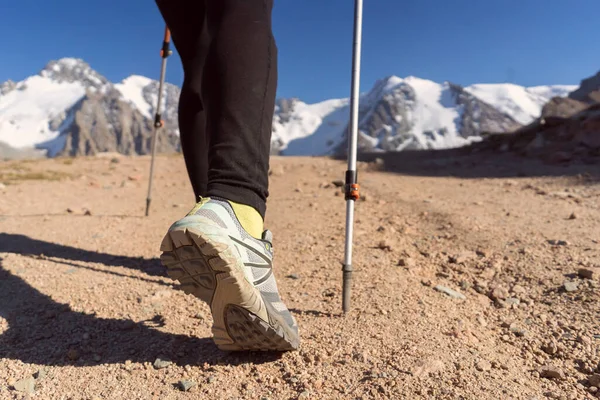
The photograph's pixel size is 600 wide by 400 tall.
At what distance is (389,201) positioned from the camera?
3.53 metres

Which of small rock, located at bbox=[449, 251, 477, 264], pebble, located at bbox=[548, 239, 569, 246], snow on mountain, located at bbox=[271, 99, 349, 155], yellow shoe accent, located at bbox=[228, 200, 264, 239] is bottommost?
small rock, located at bbox=[449, 251, 477, 264]

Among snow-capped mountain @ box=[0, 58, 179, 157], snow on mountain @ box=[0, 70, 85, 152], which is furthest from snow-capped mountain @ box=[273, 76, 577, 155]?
snow on mountain @ box=[0, 70, 85, 152]

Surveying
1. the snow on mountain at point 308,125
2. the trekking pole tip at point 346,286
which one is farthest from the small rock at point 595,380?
the snow on mountain at point 308,125

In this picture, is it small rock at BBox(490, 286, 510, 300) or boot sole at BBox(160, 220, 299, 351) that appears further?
small rock at BBox(490, 286, 510, 300)

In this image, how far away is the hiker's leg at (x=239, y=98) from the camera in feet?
3.07

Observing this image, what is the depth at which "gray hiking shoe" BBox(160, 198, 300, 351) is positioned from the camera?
82 cm

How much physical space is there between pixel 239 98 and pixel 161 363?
0.68m

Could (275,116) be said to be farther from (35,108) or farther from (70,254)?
(70,254)

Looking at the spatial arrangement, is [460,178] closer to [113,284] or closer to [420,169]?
[420,169]

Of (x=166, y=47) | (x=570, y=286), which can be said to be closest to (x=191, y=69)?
(x=570, y=286)

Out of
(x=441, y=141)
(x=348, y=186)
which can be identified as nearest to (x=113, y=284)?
(x=348, y=186)

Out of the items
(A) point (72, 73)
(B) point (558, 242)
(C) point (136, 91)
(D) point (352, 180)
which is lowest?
(B) point (558, 242)

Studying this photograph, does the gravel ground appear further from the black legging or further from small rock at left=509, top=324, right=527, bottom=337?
the black legging

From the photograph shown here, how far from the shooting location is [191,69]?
4.93ft
